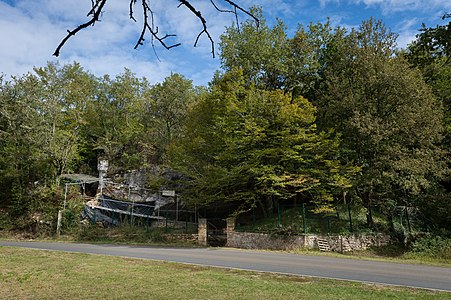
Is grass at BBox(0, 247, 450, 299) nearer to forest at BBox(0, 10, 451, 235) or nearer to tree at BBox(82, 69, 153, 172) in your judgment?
forest at BBox(0, 10, 451, 235)

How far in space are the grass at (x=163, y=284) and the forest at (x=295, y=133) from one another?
33.3 feet

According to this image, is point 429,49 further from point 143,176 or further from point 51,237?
point 143,176

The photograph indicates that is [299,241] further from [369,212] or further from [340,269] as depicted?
[340,269]

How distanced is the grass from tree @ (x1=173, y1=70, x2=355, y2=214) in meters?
9.92

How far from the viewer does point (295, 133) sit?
20844 mm

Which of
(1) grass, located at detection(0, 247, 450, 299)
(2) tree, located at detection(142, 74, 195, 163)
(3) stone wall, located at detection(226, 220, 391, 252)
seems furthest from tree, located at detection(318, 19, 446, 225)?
(2) tree, located at detection(142, 74, 195, 163)

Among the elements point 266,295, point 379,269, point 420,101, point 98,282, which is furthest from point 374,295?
point 420,101

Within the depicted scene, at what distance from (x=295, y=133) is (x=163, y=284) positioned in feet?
46.5

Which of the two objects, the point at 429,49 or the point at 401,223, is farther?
the point at 401,223

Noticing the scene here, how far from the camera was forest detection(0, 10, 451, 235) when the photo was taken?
20.0 metres

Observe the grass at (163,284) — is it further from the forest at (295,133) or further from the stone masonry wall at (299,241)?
the forest at (295,133)

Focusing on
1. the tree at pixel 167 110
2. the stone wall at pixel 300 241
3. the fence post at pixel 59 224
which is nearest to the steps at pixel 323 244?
the stone wall at pixel 300 241

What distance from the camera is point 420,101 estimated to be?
20312 mm

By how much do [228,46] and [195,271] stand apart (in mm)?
20017
